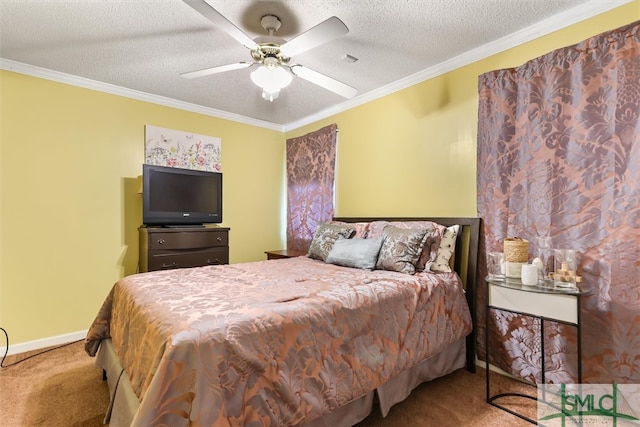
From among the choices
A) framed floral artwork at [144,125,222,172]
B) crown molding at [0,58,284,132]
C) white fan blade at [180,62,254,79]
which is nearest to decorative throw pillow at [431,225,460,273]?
white fan blade at [180,62,254,79]

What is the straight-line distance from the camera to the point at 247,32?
2.21 meters

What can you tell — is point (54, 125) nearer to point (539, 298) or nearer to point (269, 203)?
point (269, 203)

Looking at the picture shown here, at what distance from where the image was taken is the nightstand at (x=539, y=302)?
63.7 inches

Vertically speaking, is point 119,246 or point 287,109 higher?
point 287,109

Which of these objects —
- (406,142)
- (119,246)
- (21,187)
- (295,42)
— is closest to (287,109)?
(406,142)

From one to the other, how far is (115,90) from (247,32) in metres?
1.84

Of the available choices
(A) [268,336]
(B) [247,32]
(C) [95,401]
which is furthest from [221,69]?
(C) [95,401]

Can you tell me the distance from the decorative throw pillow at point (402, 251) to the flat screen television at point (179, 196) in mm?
2162

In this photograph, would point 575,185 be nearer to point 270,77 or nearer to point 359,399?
point 359,399

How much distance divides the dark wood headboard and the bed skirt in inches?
2.8

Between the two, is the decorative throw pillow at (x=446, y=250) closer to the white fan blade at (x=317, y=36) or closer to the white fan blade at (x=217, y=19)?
the white fan blade at (x=317, y=36)

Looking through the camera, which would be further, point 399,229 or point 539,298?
point 399,229

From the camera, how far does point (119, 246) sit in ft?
10.5

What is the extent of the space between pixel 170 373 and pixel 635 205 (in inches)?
95.0
